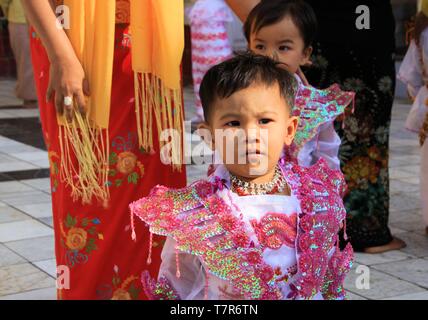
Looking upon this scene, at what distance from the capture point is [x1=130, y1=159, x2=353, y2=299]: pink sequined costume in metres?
2.02

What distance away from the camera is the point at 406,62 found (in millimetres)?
4379

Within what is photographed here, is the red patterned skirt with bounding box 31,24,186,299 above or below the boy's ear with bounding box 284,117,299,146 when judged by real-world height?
below

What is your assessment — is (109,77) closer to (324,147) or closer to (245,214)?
(245,214)

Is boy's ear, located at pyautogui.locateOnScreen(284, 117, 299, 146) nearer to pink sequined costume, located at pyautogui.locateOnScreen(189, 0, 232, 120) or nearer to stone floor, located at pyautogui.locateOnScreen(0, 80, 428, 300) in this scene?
stone floor, located at pyautogui.locateOnScreen(0, 80, 428, 300)

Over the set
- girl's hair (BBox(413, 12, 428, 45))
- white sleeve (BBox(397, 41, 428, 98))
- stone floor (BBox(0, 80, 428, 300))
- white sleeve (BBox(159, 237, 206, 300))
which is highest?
girl's hair (BBox(413, 12, 428, 45))

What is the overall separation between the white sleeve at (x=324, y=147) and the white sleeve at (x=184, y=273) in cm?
105

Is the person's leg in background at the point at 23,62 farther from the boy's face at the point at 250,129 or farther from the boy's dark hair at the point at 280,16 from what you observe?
the boy's face at the point at 250,129

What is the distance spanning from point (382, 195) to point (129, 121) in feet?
5.69

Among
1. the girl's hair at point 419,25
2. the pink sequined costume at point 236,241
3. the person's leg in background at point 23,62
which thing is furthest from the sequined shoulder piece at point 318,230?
the person's leg in background at point 23,62

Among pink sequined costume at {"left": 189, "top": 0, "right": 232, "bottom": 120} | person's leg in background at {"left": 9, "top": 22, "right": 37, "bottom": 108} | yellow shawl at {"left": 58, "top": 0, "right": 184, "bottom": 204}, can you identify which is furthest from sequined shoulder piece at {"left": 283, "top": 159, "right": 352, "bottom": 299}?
person's leg in background at {"left": 9, "top": 22, "right": 37, "bottom": 108}

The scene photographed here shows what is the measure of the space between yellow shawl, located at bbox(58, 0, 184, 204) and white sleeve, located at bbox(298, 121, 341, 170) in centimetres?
59

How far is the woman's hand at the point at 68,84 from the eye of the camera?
2422mm

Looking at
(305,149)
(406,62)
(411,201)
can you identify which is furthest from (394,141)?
(305,149)

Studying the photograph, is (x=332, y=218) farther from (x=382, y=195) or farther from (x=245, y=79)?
(x=382, y=195)
